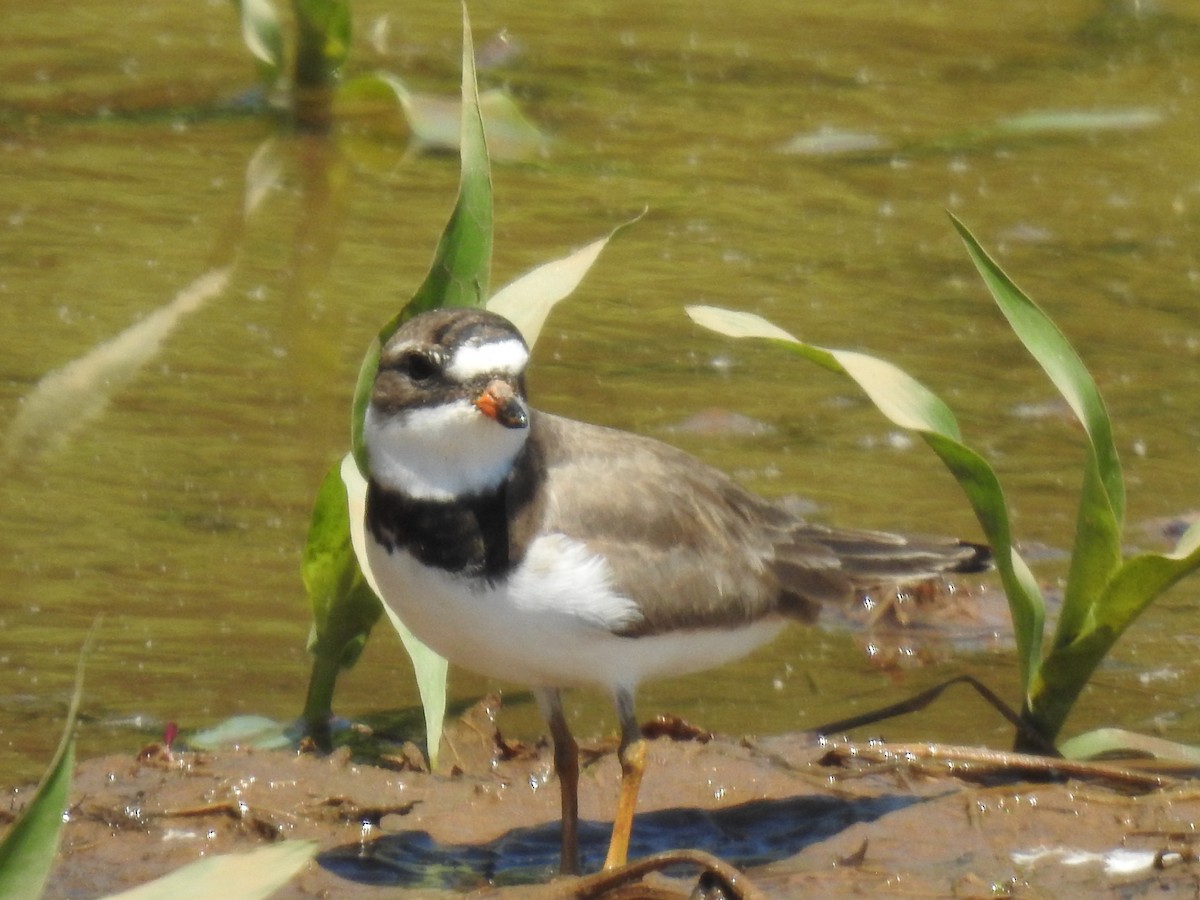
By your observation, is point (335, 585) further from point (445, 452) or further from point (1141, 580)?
point (1141, 580)

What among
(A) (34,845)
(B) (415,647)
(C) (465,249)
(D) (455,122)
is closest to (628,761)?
(B) (415,647)

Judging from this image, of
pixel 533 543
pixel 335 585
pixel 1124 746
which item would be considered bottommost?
pixel 1124 746

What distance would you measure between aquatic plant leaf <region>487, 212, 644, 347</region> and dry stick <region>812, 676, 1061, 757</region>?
1282 millimetres

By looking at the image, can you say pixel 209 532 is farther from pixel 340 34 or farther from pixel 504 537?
pixel 340 34

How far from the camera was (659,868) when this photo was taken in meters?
4.21

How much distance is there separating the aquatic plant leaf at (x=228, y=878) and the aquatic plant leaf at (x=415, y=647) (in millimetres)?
1211

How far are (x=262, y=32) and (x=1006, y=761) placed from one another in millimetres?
6254

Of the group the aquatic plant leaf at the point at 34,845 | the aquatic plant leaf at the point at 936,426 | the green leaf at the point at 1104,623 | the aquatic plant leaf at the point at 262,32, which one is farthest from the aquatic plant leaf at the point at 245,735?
the aquatic plant leaf at the point at 262,32

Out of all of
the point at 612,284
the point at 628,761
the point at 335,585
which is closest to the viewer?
the point at 628,761

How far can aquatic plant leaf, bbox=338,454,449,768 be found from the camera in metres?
4.80

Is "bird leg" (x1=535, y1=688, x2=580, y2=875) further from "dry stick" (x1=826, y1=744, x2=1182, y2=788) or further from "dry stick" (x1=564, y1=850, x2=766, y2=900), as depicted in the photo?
"dry stick" (x1=826, y1=744, x2=1182, y2=788)

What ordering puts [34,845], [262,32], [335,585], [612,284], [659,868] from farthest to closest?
[262,32], [612,284], [335,585], [659,868], [34,845]

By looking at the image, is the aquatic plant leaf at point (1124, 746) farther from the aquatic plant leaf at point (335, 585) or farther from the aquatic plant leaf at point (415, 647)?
the aquatic plant leaf at point (335, 585)

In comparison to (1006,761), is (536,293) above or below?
above
